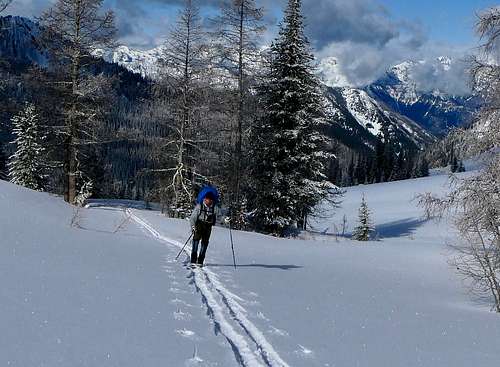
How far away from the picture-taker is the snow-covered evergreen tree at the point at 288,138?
2339cm

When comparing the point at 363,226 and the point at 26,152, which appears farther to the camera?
the point at 26,152

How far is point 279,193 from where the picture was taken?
23.0m

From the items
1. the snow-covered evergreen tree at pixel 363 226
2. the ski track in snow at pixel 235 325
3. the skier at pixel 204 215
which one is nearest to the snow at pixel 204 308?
the ski track in snow at pixel 235 325

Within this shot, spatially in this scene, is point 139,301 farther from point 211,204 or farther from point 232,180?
point 232,180

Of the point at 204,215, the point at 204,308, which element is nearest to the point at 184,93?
the point at 204,215

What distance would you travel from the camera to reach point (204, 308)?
6.52 m

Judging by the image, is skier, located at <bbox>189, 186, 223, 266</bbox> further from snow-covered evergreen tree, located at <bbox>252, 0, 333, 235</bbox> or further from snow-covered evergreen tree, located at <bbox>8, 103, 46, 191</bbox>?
snow-covered evergreen tree, located at <bbox>8, 103, 46, 191</bbox>

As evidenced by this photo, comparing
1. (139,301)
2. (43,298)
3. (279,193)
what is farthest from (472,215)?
(279,193)

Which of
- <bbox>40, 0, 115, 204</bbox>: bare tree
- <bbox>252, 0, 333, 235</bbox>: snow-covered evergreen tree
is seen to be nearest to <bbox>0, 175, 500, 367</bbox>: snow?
<bbox>40, 0, 115, 204</bbox>: bare tree

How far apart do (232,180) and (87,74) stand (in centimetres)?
829

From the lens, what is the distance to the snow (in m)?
4.55

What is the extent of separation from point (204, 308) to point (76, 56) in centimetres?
1720

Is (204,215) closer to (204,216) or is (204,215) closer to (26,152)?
(204,216)

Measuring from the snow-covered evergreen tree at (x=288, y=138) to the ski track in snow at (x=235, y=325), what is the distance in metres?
14.4
